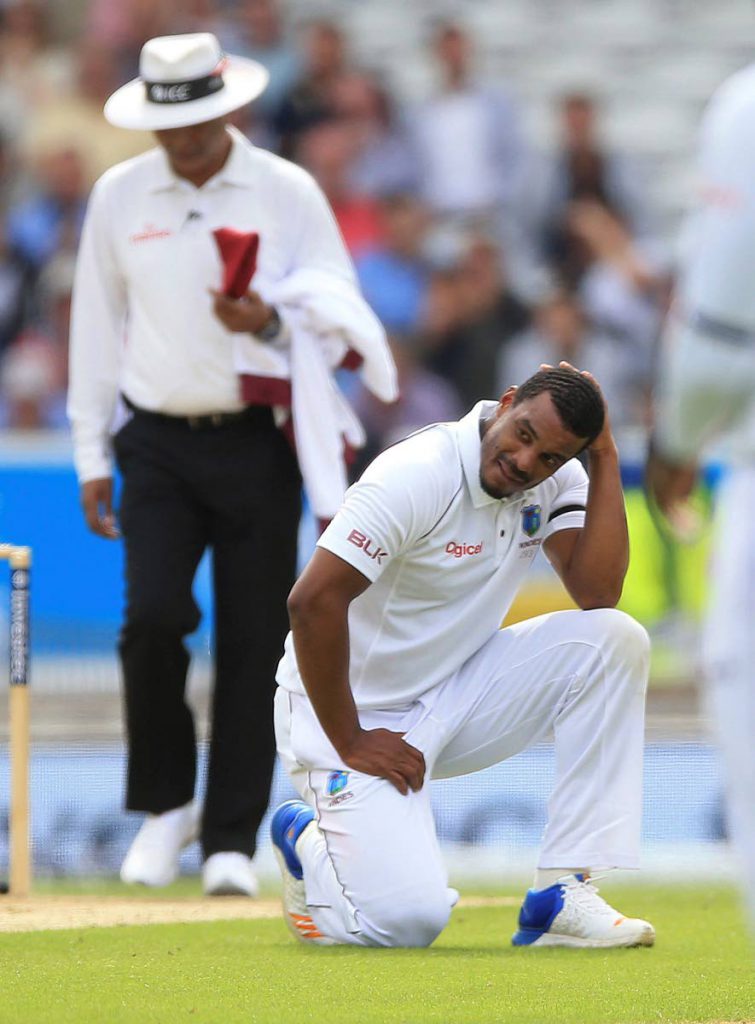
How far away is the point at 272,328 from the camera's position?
5434 millimetres

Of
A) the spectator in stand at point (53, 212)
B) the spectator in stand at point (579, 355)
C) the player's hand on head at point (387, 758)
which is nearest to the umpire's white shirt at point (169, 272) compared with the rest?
the player's hand on head at point (387, 758)

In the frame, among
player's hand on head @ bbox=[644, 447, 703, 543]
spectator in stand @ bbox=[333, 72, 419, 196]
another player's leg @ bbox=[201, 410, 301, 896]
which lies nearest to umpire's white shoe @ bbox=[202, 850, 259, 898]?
another player's leg @ bbox=[201, 410, 301, 896]

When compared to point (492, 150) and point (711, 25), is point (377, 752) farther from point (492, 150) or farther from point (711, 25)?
point (711, 25)

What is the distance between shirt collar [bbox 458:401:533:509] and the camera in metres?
4.30

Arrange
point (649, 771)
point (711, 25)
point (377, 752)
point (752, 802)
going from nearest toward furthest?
point (752, 802) < point (377, 752) < point (649, 771) < point (711, 25)

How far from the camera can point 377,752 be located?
14.3ft

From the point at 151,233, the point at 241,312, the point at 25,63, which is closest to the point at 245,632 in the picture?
the point at 241,312

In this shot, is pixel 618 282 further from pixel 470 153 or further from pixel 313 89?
pixel 313 89

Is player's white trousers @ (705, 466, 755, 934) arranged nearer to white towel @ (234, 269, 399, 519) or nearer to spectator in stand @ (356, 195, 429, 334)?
white towel @ (234, 269, 399, 519)

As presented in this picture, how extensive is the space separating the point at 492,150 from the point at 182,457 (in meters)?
6.52

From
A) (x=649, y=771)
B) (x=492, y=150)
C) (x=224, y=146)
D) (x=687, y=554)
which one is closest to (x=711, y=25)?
(x=492, y=150)

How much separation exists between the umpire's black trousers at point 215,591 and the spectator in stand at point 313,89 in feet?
19.7

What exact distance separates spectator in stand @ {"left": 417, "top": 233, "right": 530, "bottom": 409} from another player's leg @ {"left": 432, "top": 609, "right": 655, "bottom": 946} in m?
6.04

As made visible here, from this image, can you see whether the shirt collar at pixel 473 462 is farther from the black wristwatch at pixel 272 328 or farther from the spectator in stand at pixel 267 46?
the spectator in stand at pixel 267 46
